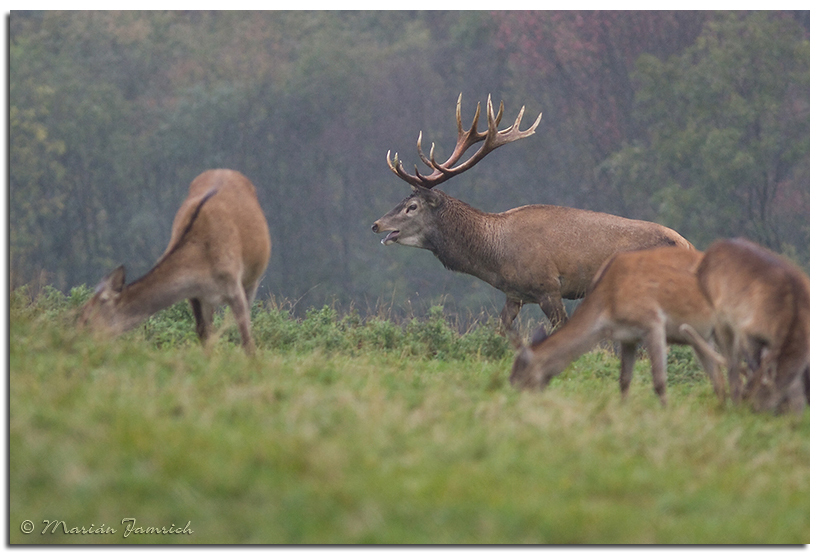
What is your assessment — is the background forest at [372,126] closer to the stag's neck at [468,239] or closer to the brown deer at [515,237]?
the brown deer at [515,237]

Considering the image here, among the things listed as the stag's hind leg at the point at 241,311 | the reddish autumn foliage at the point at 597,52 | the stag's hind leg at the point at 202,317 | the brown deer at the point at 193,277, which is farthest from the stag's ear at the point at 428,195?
the reddish autumn foliage at the point at 597,52

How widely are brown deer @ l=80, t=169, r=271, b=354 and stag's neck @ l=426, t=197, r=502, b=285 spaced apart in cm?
348

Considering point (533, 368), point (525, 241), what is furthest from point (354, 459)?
point (525, 241)

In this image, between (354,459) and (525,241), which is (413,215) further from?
(354,459)

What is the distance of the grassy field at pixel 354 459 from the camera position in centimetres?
427

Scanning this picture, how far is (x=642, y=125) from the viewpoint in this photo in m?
34.3

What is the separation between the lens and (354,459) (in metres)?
4.78

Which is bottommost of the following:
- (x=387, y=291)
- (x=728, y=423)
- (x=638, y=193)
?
(x=387, y=291)

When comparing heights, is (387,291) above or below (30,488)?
below

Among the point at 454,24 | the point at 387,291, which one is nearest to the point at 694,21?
the point at 454,24

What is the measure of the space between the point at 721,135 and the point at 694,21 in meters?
6.58

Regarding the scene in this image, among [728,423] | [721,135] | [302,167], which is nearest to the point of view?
[728,423]

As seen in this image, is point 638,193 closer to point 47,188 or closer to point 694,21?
point 694,21

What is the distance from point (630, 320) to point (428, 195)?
14.0 feet
